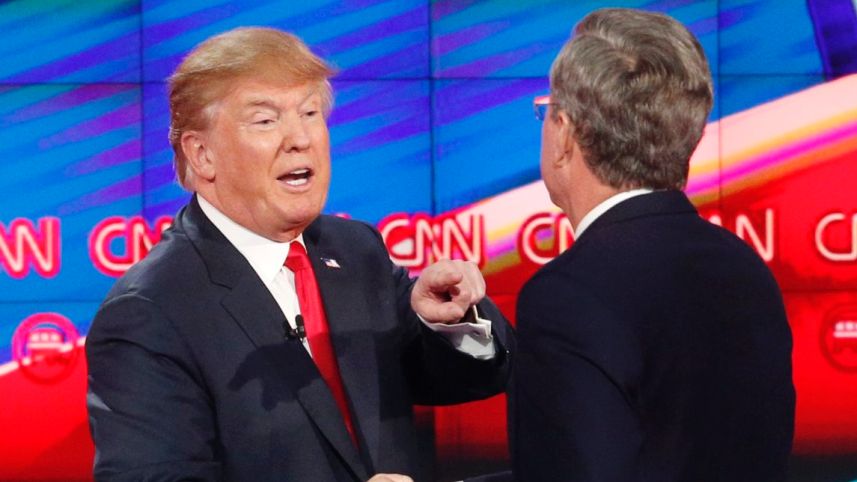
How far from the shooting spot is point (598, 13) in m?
1.51

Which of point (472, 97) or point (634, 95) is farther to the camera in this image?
point (472, 97)

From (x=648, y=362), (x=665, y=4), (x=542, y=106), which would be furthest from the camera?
(x=665, y=4)

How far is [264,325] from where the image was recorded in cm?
189

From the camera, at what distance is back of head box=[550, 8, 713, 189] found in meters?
1.44

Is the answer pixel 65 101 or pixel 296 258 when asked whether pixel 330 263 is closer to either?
pixel 296 258

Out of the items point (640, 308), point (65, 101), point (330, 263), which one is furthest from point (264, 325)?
point (65, 101)

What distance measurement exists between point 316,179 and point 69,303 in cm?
278

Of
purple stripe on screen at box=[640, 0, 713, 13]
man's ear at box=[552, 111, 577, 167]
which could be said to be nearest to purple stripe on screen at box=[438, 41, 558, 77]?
purple stripe on screen at box=[640, 0, 713, 13]

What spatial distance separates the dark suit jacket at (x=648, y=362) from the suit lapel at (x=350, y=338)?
1.82ft

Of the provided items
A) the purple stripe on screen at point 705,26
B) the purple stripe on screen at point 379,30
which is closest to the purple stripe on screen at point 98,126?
the purple stripe on screen at point 379,30

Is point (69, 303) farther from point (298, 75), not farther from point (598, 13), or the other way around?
point (598, 13)

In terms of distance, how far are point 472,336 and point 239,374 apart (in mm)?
422

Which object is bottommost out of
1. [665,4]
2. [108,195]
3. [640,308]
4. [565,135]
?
[640,308]

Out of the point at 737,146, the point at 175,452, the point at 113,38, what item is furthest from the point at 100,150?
the point at 175,452
